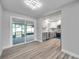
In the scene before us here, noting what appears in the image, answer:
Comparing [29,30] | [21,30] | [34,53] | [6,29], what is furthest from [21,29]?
[34,53]

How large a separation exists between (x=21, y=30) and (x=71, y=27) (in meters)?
3.46

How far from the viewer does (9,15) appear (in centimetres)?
360

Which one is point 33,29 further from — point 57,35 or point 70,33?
point 57,35

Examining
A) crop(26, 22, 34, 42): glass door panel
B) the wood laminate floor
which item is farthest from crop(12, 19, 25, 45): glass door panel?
the wood laminate floor

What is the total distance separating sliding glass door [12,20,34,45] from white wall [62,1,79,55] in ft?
9.67

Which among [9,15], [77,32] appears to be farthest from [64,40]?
[9,15]

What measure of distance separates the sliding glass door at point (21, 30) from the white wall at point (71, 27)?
295 centimetres

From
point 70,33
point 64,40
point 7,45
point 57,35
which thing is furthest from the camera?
point 57,35

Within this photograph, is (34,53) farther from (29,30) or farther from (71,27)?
(29,30)

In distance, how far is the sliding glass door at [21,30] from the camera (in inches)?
159

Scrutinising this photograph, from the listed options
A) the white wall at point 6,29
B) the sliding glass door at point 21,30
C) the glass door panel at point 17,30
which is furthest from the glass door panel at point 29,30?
the white wall at point 6,29

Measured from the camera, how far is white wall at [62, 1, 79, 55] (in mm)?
2463

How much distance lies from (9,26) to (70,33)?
3.58 meters

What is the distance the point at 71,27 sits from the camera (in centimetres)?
263
